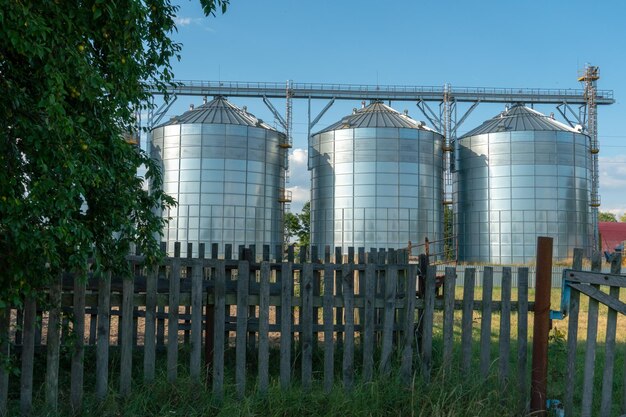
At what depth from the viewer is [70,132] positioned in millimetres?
3699

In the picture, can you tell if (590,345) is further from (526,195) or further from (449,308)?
(526,195)

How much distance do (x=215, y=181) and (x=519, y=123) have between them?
1800 centimetres

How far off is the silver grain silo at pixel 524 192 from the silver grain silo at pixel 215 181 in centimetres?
1201

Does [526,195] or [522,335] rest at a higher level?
[526,195]

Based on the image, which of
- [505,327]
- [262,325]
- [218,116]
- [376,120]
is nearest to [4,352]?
[262,325]

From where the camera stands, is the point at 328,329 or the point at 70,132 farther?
the point at 328,329

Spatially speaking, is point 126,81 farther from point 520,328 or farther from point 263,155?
point 263,155

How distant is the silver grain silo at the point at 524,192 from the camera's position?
104ft

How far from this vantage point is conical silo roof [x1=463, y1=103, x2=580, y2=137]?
1310 inches

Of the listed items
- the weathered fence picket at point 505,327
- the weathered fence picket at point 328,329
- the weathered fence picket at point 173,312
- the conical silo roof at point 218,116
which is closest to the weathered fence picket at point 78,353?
the weathered fence picket at point 173,312

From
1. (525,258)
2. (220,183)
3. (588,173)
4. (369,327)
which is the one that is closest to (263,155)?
(220,183)

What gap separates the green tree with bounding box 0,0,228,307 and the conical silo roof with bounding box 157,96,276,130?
88.9 ft

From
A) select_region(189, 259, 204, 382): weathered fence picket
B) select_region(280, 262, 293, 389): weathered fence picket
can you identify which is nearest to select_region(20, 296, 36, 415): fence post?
select_region(189, 259, 204, 382): weathered fence picket

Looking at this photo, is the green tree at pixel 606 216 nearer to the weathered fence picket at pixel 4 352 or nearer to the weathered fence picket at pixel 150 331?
the weathered fence picket at pixel 150 331
